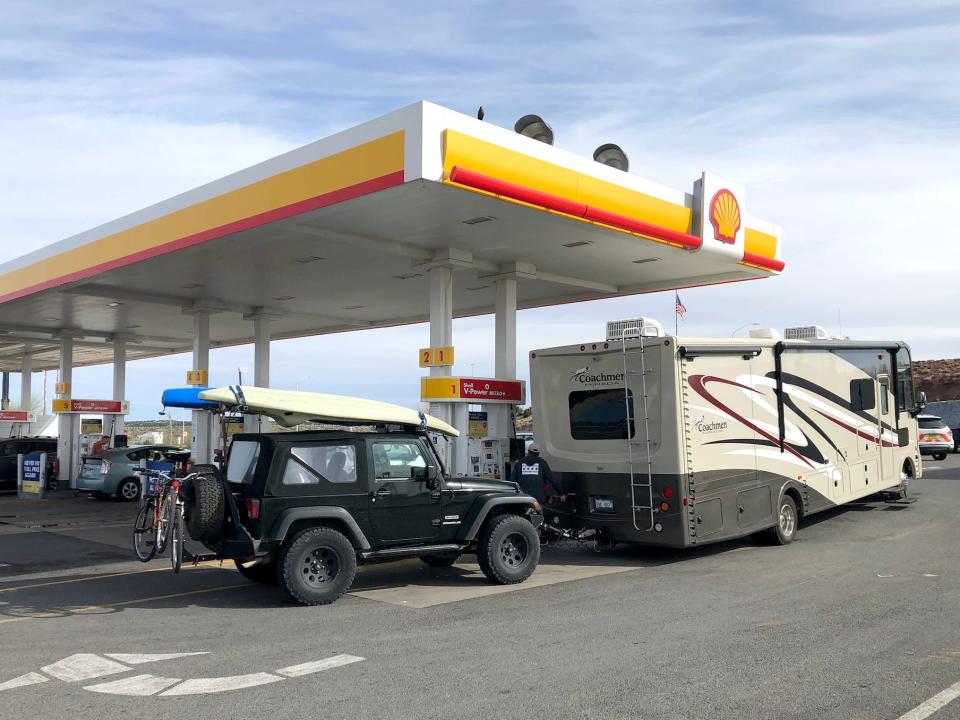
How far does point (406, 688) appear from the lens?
5926 millimetres

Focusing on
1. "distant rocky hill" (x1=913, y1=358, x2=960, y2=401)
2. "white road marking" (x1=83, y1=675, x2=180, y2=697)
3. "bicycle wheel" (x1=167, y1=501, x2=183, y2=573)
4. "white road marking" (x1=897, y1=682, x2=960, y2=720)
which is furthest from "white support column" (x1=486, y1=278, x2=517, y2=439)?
"distant rocky hill" (x1=913, y1=358, x2=960, y2=401)

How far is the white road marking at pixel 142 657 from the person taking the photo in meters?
6.79

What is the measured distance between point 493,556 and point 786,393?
5.42 meters

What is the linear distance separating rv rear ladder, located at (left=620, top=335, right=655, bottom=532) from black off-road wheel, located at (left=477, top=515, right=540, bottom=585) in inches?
67.7

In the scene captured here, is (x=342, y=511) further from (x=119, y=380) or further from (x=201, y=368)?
(x=119, y=380)

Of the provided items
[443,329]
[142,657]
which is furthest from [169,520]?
[443,329]

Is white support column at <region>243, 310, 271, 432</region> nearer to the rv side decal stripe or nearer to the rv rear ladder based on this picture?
the rv rear ladder

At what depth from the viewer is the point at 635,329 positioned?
11.7 meters

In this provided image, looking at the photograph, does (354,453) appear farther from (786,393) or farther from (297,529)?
(786,393)

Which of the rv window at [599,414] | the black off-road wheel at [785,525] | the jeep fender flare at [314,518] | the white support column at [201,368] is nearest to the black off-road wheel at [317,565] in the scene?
the jeep fender flare at [314,518]

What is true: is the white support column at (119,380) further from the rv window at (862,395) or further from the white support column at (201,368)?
the rv window at (862,395)

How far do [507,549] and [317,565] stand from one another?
230 cm

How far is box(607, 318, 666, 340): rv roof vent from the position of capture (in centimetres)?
1158

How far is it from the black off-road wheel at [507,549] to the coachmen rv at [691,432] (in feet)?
6.00
